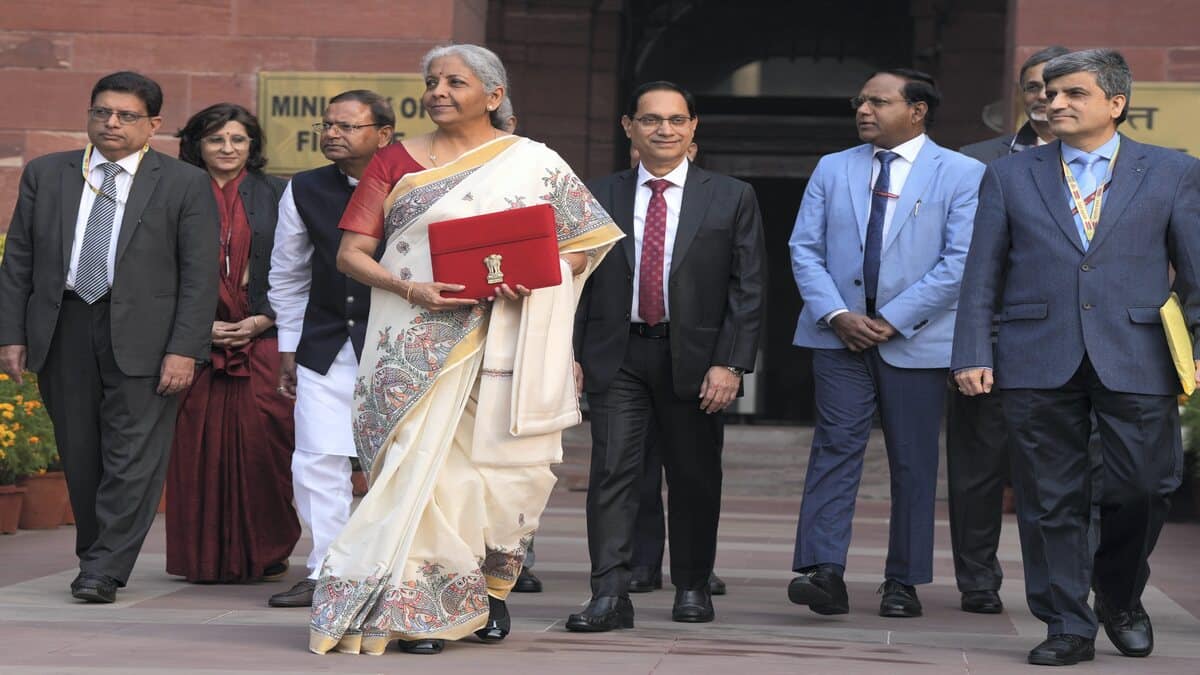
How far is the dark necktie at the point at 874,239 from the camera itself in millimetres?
7703

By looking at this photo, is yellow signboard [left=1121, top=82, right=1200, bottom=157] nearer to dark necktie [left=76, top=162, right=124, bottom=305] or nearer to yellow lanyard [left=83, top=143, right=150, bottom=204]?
yellow lanyard [left=83, top=143, right=150, bottom=204]

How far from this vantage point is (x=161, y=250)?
766 cm

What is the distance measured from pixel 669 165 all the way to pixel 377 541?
1.96 m

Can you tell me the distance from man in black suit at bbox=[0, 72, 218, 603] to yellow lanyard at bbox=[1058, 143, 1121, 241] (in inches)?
128

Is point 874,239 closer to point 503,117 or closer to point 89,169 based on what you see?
point 503,117

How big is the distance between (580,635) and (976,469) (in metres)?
2.10

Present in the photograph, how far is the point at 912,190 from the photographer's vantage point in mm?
7699

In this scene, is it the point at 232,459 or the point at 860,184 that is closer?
the point at 860,184

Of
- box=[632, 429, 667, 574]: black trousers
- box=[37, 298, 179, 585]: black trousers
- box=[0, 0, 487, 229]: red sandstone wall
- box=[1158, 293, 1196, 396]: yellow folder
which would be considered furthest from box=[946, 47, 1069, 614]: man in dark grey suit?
box=[0, 0, 487, 229]: red sandstone wall

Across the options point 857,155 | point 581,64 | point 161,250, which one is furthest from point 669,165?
point 581,64

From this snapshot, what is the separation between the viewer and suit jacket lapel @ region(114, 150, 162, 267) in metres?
7.57

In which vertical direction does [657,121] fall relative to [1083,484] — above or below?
above

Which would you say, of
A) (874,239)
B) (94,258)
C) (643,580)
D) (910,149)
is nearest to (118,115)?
(94,258)

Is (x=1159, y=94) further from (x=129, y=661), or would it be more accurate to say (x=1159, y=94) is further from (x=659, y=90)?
(x=129, y=661)
